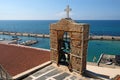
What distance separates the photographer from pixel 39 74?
34.4ft

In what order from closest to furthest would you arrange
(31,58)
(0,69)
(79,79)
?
(0,69), (79,79), (31,58)

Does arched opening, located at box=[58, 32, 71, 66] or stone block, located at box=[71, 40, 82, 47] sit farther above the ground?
stone block, located at box=[71, 40, 82, 47]

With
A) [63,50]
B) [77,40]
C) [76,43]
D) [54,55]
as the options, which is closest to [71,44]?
[76,43]

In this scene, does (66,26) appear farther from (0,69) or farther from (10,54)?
(10,54)

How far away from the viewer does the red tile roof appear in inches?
473

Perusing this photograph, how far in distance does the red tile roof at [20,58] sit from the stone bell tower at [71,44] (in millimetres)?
1874

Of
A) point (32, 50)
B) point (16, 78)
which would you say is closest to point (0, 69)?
point (16, 78)

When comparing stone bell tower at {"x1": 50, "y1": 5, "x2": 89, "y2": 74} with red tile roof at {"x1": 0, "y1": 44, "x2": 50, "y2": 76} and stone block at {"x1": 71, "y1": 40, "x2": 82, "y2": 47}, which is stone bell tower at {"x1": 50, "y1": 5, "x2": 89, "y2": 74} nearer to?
stone block at {"x1": 71, "y1": 40, "x2": 82, "y2": 47}

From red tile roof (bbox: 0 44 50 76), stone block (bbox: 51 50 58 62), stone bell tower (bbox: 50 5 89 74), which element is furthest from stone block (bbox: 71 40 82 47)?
red tile roof (bbox: 0 44 50 76)

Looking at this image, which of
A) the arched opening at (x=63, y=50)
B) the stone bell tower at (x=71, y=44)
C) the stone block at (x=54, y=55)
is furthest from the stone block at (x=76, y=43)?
the stone block at (x=54, y=55)

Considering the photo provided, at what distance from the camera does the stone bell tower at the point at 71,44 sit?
9570mm

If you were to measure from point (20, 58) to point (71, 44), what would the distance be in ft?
15.7

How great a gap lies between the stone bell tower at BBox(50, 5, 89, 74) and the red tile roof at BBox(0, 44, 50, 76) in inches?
73.8

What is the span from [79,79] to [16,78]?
3.53 m
